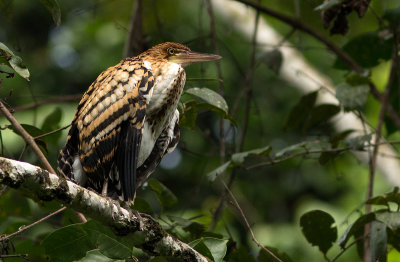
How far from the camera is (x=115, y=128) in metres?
3.61

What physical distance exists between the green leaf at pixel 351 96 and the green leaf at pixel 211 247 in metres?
1.42

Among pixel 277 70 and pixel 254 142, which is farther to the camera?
pixel 254 142

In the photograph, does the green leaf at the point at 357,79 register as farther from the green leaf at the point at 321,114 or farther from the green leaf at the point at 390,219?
the green leaf at the point at 390,219

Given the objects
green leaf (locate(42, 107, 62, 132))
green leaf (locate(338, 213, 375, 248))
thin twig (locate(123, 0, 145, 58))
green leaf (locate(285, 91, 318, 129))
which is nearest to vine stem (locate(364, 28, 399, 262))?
green leaf (locate(338, 213, 375, 248))

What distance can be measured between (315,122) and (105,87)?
1.71 m

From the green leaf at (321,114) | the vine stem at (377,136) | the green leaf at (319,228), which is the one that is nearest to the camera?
the green leaf at (319,228)

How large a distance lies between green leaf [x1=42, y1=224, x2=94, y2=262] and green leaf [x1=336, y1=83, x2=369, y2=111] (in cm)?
186

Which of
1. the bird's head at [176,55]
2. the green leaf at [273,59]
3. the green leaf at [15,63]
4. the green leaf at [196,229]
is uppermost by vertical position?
the green leaf at [273,59]

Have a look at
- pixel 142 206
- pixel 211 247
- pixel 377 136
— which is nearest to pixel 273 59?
pixel 377 136

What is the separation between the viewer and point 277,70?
4.88 m

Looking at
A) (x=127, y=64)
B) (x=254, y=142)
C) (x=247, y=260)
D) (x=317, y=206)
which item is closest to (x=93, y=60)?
(x=254, y=142)

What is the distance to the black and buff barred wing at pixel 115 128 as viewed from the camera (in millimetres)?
3541

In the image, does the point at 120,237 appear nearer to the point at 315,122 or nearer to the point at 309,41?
the point at 315,122

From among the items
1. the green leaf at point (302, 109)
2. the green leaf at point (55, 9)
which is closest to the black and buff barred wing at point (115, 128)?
the green leaf at point (55, 9)
